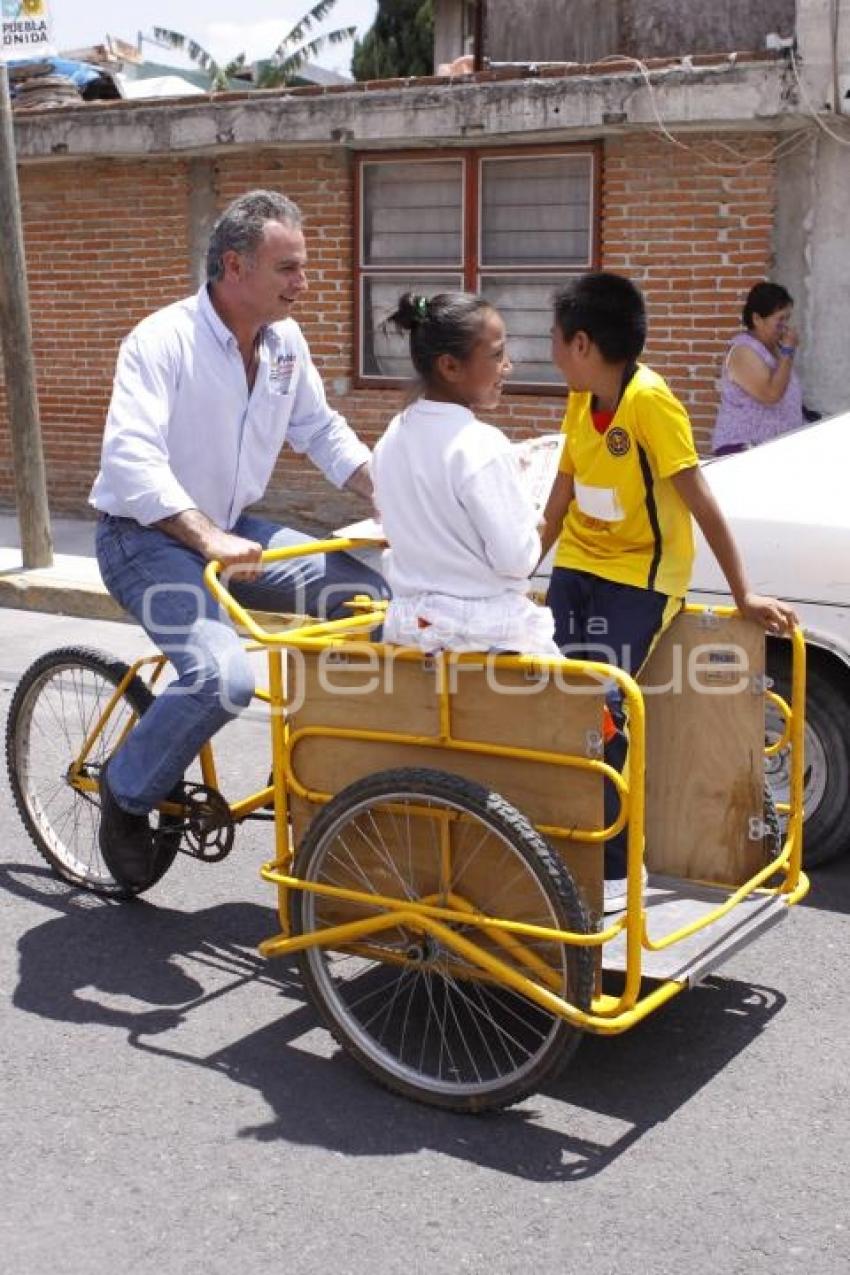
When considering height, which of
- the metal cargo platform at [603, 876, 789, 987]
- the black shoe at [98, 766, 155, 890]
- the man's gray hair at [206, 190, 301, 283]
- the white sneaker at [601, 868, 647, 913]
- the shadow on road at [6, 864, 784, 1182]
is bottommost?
the shadow on road at [6, 864, 784, 1182]

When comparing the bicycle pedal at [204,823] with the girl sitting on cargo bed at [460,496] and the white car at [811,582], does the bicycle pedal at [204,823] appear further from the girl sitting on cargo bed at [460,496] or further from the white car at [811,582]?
the white car at [811,582]

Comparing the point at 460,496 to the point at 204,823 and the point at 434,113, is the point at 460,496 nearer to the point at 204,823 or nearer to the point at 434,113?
the point at 204,823

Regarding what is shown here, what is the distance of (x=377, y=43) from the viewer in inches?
1420

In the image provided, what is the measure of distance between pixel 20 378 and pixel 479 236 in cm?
321

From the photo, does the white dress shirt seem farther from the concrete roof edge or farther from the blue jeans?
the concrete roof edge

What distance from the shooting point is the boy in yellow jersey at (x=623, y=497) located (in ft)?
14.0

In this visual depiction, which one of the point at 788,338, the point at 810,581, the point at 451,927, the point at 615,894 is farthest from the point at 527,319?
the point at 451,927

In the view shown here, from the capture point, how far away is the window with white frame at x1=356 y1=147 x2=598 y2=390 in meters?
11.1

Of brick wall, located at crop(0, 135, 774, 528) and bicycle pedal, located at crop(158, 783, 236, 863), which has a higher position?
brick wall, located at crop(0, 135, 774, 528)

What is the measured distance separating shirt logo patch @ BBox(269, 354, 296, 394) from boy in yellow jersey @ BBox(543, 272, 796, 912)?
0.82 meters

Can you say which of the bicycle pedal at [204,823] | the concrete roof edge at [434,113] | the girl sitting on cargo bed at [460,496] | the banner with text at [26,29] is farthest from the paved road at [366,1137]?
the banner with text at [26,29]

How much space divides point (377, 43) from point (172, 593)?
111 ft

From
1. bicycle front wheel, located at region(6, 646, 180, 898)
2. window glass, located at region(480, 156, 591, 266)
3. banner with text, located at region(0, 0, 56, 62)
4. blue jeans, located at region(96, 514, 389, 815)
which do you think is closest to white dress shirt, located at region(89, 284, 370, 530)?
blue jeans, located at region(96, 514, 389, 815)

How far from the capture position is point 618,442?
173 inches
